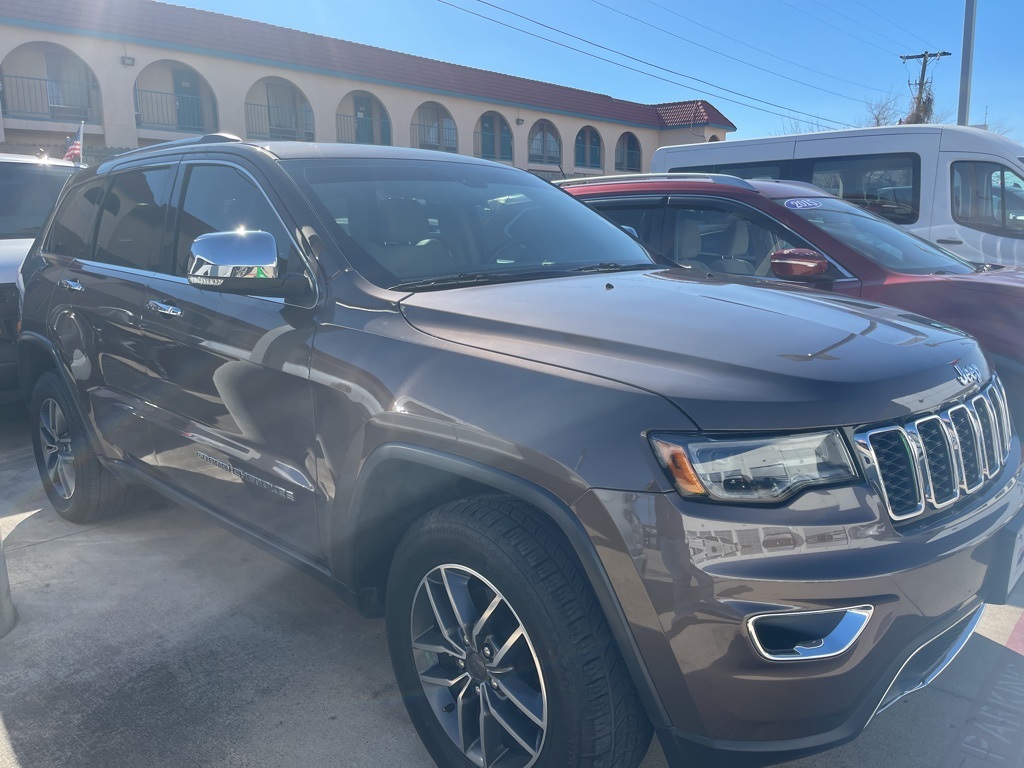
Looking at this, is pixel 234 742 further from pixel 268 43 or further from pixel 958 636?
pixel 268 43

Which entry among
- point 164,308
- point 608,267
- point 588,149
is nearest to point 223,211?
point 164,308

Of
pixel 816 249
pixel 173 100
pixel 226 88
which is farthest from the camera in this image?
pixel 173 100

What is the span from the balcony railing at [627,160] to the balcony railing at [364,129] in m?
13.0

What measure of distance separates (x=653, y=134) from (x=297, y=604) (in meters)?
40.5

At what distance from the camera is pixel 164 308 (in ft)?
10.7

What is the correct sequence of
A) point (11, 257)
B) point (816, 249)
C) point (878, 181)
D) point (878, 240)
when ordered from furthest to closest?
point (878, 181) → point (11, 257) → point (878, 240) → point (816, 249)

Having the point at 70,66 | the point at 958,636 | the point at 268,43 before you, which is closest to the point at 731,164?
the point at 958,636

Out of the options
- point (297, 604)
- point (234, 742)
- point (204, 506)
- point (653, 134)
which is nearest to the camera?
point (234, 742)

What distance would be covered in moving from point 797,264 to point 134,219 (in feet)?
10.7

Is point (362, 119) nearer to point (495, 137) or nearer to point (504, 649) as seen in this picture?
point (495, 137)

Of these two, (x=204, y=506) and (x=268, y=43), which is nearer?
(x=204, y=506)

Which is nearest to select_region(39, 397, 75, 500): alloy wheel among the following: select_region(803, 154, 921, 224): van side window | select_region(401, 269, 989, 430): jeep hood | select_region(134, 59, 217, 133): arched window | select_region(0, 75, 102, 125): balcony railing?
select_region(401, 269, 989, 430): jeep hood

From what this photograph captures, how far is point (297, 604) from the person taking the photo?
3.56 meters

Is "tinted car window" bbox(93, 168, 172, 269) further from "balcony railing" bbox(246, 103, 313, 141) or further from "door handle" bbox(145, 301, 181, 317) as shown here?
"balcony railing" bbox(246, 103, 313, 141)
